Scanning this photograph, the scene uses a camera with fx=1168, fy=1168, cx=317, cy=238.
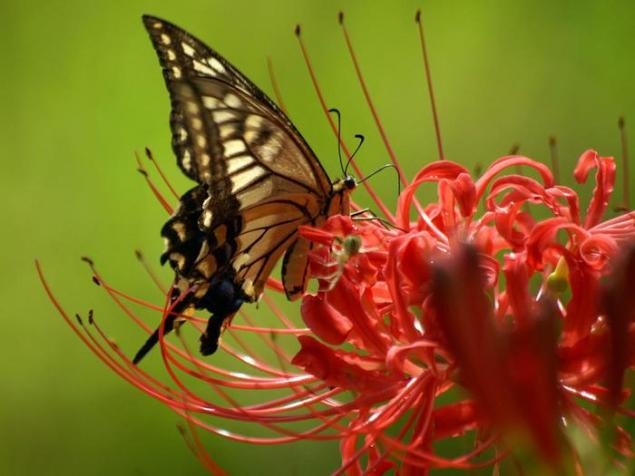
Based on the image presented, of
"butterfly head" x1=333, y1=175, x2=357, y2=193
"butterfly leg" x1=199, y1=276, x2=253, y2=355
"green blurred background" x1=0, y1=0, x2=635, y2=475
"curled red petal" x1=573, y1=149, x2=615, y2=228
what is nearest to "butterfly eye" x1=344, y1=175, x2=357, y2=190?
"butterfly head" x1=333, y1=175, x2=357, y2=193

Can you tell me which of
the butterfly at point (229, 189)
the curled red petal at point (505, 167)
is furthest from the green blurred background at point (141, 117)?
the curled red petal at point (505, 167)

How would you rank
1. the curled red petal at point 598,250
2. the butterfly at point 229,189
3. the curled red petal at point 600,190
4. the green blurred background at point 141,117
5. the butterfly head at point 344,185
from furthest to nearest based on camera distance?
the green blurred background at point 141,117 → the butterfly head at point 344,185 → the butterfly at point 229,189 → the curled red petal at point 600,190 → the curled red petal at point 598,250

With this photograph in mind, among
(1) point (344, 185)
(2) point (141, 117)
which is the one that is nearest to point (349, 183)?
(1) point (344, 185)

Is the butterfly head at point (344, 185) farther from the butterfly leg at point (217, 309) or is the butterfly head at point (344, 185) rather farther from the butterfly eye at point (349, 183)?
the butterfly leg at point (217, 309)

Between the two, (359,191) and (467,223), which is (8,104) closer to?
Result: (359,191)

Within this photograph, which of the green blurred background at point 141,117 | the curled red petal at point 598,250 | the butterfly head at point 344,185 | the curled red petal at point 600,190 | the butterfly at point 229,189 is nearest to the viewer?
the curled red petal at point 598,250

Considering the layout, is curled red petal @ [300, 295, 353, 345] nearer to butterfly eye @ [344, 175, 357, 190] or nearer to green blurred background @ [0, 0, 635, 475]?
butterfly eye @ [344, 175, 357, 190]
